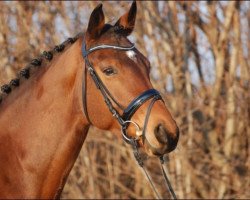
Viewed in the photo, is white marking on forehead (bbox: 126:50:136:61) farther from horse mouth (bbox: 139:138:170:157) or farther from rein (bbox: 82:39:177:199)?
horse mouth (bbox: 139:138:170:157)

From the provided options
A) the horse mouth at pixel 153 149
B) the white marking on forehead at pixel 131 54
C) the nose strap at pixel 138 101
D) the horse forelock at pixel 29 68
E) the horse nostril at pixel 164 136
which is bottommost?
the horse mouth at pixel 153 149

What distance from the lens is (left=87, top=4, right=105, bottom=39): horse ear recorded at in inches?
137

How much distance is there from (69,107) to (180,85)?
443 centimetres

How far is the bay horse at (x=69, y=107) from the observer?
335cm

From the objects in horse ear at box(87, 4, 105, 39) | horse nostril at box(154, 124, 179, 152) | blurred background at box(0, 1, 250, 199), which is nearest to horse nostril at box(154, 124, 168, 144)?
horse nostril at box(154, 124, 179, 152)

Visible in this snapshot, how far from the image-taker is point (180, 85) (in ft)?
25.6

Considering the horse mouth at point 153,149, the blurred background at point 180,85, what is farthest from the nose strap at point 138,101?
the blurred background at point 180,85

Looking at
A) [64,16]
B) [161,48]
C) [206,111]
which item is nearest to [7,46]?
[64,16]

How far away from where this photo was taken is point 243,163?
809 cm

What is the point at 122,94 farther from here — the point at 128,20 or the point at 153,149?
the point at 128,20

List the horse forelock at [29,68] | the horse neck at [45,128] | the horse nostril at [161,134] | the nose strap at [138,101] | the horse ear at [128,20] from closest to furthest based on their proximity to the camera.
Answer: the horse nostril at [161,134] < the nose strap at [138,101] < the horse neck at [45,128] < the horse forelock at [29,68] < the horse ear at [128,20]

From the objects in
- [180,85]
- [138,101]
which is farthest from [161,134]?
[180,85]

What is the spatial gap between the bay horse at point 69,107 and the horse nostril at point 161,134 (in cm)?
7

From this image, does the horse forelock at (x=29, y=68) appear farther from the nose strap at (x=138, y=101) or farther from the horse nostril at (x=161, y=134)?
the horse nostril at (x=161, y=134)
